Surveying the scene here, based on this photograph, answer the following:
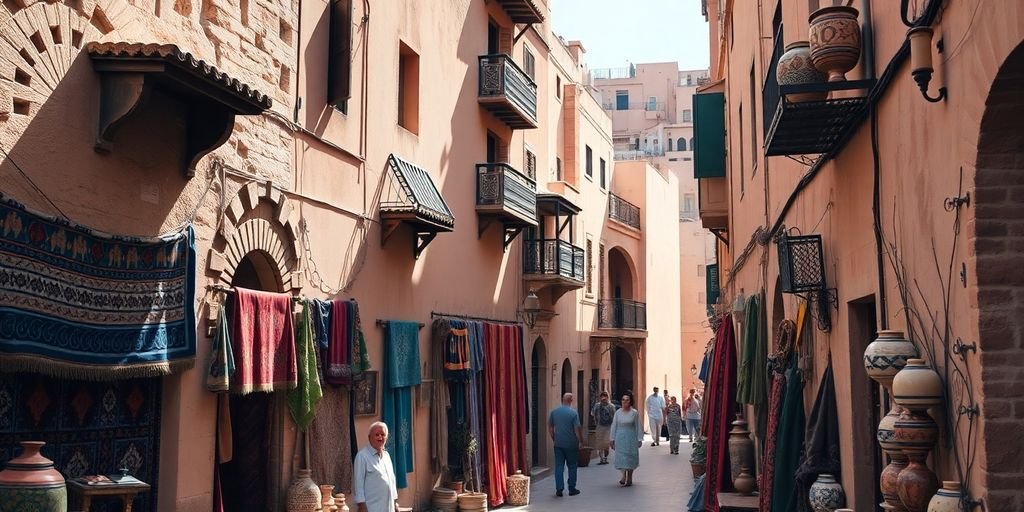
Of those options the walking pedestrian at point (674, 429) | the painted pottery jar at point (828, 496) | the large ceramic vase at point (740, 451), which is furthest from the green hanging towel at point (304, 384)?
the walking pedestrian at point (674, 429)

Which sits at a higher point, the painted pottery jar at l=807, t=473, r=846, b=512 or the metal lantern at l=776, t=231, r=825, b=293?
the metal lantern at l=776, t=231, r=825, b=293

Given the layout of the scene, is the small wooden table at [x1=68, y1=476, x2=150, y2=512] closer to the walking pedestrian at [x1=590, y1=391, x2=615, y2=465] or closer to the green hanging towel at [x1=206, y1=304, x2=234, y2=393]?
the green hanging towel at [x1=206, y1=304, x2=234, y2=393]

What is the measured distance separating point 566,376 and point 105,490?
19.2 m

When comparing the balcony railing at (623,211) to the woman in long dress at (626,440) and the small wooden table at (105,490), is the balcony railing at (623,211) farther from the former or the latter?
the small wooden table at (105,490)

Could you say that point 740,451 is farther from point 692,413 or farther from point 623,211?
point 623,211

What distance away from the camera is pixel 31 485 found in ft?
20.8

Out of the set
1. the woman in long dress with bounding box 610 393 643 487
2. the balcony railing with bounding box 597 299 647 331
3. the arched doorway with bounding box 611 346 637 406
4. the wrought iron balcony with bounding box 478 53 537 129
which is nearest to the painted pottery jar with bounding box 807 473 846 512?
the woman in long dress with bounding box 610 393 643 487

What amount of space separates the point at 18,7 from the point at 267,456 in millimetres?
5454

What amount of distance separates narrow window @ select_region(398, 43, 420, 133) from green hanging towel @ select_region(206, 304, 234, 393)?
658 centimetres

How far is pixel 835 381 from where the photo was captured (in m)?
7.31

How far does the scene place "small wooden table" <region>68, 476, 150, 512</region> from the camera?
715cm

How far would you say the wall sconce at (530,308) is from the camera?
1998 centimetres

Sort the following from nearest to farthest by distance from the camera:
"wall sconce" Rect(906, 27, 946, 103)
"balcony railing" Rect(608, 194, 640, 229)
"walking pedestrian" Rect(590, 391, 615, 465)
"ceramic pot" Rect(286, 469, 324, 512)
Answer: "wall sconce" Rect(906, 27, 946, 103) → "ceramic pot" Rect(286, 469, 324, 512) → "walking pedestrian" Rect(590, 391, 615, 465) → "balcony railing" Rect(608, 194, 640, 229)

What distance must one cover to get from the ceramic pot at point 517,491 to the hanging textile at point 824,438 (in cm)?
1019
